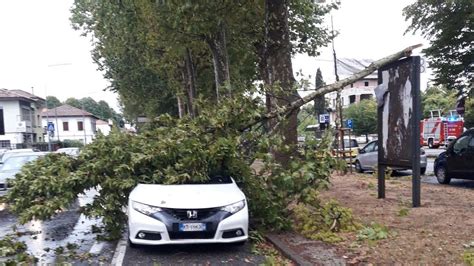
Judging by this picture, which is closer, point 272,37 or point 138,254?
point 138,254

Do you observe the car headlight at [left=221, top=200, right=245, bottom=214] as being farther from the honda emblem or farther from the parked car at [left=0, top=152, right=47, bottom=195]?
the parked car at [left=0, top=152, right=47, bottom=195]

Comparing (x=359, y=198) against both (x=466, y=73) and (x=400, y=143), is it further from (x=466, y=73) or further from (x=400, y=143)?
(x=466, y=73)

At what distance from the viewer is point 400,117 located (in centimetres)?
962

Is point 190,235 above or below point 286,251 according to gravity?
above

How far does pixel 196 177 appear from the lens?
7910 millimetres

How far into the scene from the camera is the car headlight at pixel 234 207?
7.15 m

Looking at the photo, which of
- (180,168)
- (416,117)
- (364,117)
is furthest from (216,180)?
(364,117)

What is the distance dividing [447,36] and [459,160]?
10.7 m

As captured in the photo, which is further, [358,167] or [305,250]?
[358,167]

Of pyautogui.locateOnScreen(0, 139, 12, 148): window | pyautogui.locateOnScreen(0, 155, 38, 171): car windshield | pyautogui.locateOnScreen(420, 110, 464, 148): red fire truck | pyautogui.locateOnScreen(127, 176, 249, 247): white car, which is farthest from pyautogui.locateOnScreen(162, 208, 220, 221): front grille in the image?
pyautogui.locateOnScreen(0, 139, 12, 148): window

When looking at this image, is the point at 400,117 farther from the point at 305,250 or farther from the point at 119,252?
the point at 119,252

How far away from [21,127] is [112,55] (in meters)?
36.9

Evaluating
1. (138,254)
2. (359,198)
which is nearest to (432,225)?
(359,198)

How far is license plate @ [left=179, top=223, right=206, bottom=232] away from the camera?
693cm
